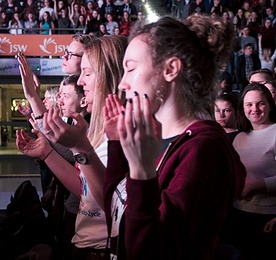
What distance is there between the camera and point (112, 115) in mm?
1305

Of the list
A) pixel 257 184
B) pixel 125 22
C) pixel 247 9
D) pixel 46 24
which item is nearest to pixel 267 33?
pixel 247 9

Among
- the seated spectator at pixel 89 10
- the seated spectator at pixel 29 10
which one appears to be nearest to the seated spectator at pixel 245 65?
the seated spectator at pixel 89 10

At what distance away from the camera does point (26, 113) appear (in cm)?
327

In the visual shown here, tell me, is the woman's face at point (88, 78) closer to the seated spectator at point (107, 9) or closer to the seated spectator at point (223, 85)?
the seated spectator at point (223, 85)

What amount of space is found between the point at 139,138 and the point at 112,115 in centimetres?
39

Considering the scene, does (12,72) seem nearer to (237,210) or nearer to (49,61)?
(49,61)

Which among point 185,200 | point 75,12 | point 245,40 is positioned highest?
point 75,12

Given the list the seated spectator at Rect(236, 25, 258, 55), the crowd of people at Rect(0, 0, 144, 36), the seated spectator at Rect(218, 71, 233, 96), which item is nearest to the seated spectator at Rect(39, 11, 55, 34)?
the crowd of people at Rect(0, 0, 144, 36)

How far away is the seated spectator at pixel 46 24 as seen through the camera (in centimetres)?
1356

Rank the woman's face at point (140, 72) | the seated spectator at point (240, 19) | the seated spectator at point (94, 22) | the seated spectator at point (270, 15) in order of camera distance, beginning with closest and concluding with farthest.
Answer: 1. the woman's face at point (140, 72)
2. the seated spectator at point (270, 15)
3. the seated spectator at point (240, 19)
4. the seated spectator at point (94, 22)

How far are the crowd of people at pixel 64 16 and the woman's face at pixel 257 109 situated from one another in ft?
34.3

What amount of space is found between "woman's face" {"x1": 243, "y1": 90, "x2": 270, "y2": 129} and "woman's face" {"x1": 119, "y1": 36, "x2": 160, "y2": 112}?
1.70 m

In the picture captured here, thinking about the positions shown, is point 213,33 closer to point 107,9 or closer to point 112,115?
point 112,115

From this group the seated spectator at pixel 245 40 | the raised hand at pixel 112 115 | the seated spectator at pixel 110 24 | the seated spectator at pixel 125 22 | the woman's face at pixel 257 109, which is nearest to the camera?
the raised hand at pixel 112 115
